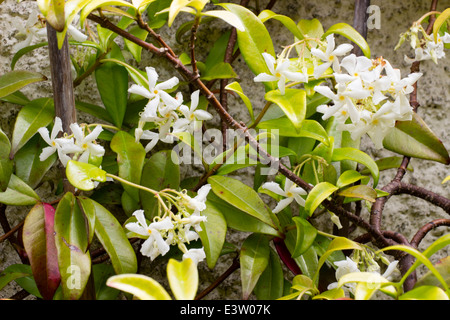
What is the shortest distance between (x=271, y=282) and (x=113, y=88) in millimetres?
460

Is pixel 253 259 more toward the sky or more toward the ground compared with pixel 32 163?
more toward the ground

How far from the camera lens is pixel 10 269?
78 centimetres

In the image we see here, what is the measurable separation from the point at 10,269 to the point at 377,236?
0.62 meters

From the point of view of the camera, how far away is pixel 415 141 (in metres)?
0.76

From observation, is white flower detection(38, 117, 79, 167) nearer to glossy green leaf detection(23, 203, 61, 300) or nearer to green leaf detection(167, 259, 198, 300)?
glossy green leaf detection(23, 203, 61, 300)

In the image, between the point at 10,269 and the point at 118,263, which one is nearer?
the point at 118,263

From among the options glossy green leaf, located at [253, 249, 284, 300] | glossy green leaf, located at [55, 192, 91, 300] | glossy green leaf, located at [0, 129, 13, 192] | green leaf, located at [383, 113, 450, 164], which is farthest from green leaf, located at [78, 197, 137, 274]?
green leaf, located at [383, 113, 450, 164]

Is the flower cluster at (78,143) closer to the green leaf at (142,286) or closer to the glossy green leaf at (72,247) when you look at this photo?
the glossy green leaf at (72,247)

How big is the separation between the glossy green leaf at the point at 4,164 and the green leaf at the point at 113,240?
0.40 feet

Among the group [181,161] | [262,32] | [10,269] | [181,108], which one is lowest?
[10,269]

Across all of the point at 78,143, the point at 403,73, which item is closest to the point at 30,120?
the point at 78,143

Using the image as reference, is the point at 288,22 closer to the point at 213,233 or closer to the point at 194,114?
the point at 194,114

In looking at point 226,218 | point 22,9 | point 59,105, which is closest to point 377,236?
point 226,218

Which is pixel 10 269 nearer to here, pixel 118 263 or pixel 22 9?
pixel 118 263
